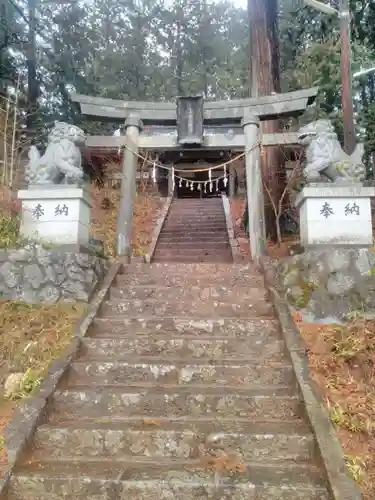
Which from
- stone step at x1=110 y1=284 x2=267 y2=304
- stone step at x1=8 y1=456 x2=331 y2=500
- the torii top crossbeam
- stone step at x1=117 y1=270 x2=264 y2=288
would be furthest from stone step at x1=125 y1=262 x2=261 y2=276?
stone step at x1=8 y1=456 x2=331 y2=500

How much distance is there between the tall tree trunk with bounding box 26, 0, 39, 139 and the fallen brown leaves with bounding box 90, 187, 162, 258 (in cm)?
419

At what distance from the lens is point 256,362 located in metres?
4.82

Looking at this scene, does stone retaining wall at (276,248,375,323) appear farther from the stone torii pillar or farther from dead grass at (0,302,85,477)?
the stone torii pillar

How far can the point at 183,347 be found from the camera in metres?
5.13

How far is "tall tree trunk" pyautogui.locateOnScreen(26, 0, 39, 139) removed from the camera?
18719mm

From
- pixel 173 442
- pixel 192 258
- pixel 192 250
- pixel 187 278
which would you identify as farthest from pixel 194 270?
pixel 192 250

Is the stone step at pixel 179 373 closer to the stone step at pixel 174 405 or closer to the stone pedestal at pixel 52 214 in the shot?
the stone step at pixel 174 405

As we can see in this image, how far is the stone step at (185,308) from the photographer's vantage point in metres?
5.96

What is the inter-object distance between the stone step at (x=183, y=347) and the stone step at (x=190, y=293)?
1.23 metres

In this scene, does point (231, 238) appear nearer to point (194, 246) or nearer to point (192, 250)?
point (194, 246)

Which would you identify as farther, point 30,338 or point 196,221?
point 196,221

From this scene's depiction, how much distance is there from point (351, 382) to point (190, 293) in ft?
8.55

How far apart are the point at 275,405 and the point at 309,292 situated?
2.07 meters

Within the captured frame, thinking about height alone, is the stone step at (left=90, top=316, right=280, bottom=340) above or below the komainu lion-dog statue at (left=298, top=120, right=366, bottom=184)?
below
